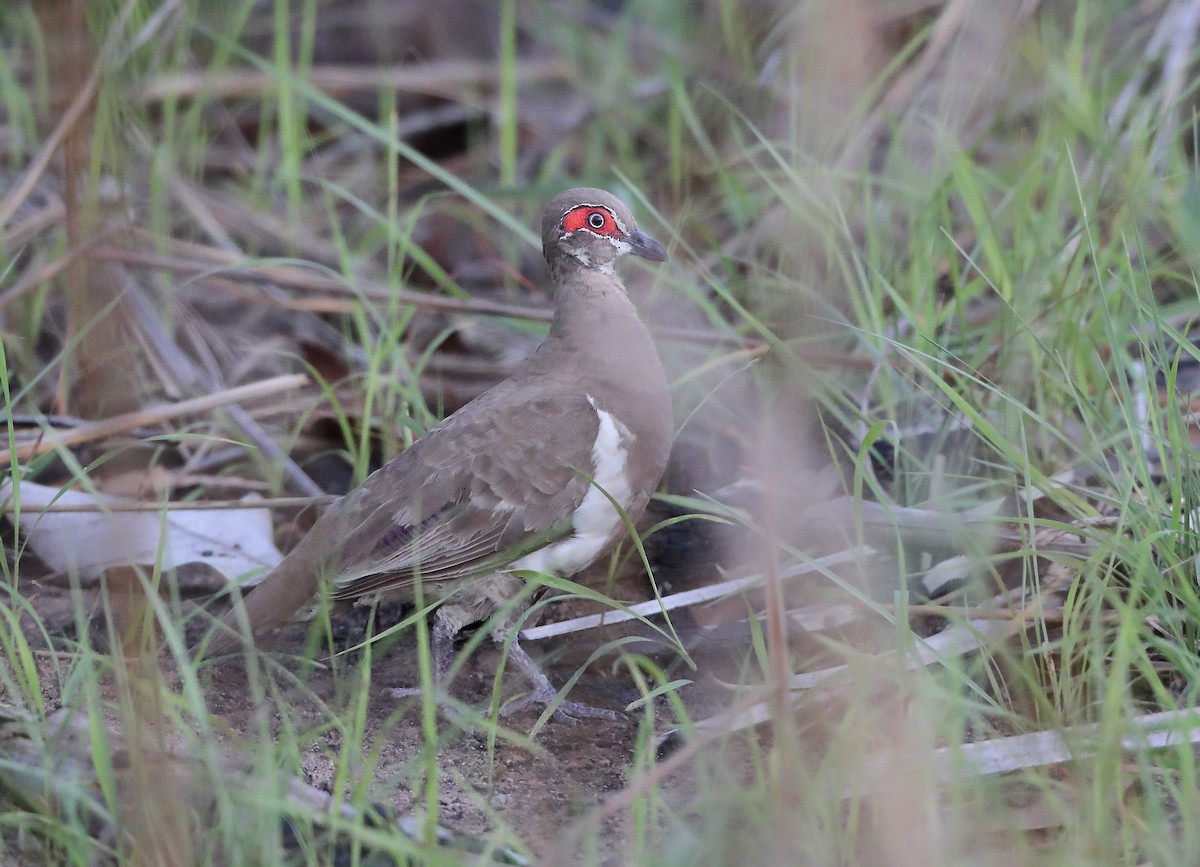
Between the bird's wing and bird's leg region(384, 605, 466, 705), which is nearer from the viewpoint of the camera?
the bird's wing

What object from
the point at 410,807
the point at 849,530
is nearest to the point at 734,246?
the point at 849,530

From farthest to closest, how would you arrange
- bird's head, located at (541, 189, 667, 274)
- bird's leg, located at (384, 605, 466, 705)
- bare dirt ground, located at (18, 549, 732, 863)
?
bird's head, located at (541, 189, 667, 274), bird's leg, located at (384, 605, 466, 705), bare dirt ground, located at (18, 549, 732, 863)

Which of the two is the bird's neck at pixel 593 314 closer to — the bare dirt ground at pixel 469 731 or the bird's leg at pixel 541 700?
the bare dirt ground at pixel 469 731

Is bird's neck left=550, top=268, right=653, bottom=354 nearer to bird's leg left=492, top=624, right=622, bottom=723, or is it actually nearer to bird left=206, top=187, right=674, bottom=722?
bird left=206, top=187, right=674, bottom=722

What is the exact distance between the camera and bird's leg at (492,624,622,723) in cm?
278

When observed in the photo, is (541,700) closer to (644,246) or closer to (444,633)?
(444,633)

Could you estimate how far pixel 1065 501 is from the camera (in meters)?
2.79

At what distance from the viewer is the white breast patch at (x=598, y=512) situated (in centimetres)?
287

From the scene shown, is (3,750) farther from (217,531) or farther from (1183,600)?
(1183,600)

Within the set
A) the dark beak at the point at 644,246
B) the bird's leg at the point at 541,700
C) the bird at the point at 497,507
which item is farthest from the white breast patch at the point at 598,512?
the dark beak at the point at 644,246

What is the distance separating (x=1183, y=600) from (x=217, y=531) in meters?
2.23

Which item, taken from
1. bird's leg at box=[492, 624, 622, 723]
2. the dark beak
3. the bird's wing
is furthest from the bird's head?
bird's leg at box=[492, 624, 622, 723]

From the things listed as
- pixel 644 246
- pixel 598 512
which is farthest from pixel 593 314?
pixel 598 512

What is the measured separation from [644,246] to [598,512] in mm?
698
